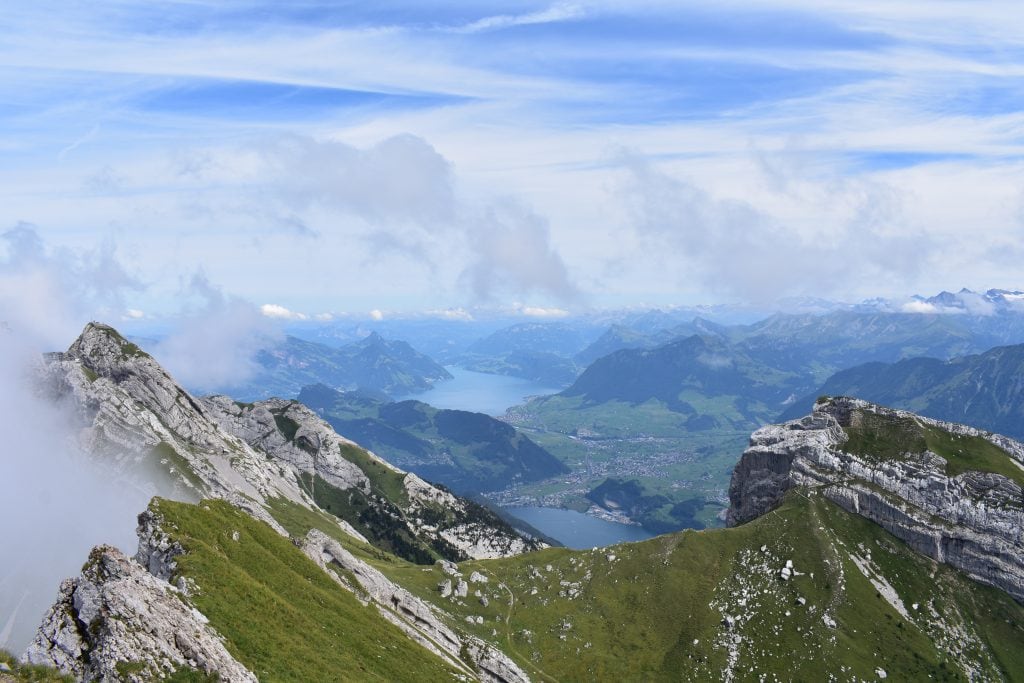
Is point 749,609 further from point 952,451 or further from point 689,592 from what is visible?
point 952,451

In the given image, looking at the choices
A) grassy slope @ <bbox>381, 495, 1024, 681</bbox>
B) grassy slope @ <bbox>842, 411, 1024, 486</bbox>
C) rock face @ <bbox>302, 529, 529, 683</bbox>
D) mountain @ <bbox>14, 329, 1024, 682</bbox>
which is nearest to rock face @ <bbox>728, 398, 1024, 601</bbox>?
mountain @ <bbox>14, 329, 1024, 682</bbox>

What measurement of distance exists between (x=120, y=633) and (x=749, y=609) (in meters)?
140

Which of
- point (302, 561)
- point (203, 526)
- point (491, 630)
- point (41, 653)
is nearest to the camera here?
point (41, 653)

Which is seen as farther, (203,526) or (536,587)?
(536,587)

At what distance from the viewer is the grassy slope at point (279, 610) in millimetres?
65062

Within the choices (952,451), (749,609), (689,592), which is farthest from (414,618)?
(952,451)

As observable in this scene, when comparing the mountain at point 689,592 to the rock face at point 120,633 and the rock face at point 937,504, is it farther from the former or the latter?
the rock face at point 120,633

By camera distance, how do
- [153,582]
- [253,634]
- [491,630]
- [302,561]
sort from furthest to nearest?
[491,630]
[302,561]
[253,634]
[153,582]

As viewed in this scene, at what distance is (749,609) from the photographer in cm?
15350

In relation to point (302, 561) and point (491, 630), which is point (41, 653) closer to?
point (302, 561)

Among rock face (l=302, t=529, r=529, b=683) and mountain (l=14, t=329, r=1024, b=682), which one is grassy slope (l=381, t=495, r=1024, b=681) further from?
rock face (l=302, t=529, r=529, b=683)

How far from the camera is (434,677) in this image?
89250mm

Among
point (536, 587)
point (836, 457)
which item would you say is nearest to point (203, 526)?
point (536, 587)

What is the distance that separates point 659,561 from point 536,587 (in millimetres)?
32372
